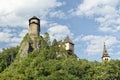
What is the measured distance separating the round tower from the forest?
5036 millimetres

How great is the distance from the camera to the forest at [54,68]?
254 ft

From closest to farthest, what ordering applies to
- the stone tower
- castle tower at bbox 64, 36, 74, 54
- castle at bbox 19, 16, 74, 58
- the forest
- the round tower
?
the forest < the stone tower < castle at bbox 19, 16, 74, 58 < the round tower < castle tower at bbox 64, 36, 74, 54

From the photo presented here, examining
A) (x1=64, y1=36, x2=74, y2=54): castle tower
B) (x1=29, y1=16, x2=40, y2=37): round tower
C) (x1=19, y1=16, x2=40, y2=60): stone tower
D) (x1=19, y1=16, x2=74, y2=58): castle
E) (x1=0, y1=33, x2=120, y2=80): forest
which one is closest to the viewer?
(x1=0, y1=33, x2=120, y2=80): forest

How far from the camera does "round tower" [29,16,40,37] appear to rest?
97.4 metres

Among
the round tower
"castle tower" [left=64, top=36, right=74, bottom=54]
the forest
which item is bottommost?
the forest

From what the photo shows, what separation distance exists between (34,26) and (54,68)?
21.4 metres

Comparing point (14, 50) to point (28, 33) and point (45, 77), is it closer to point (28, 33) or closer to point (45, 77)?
point (28, 33)

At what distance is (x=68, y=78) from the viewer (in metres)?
77.4

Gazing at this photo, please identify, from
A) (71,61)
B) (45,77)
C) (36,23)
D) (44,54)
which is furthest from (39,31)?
(45,77)

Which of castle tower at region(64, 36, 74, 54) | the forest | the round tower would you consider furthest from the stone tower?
castle tower at region(64, 36, 74, 54)

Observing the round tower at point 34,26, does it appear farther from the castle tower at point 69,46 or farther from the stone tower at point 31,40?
the castle tower at point 69,46

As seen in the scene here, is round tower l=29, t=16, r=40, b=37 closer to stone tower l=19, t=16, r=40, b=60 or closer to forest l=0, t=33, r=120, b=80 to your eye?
stone tower l=19, t=16, r=40, b=60

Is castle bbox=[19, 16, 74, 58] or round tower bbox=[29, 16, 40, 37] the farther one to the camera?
round tower bbox=[29, 16, 40, 37]

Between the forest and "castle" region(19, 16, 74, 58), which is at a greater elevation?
"castle" region(19, 16, 74, 58)
